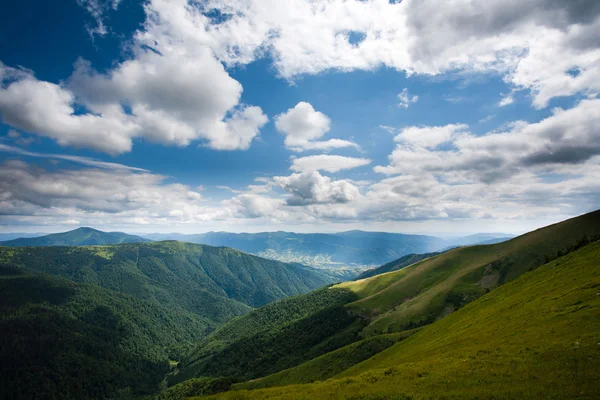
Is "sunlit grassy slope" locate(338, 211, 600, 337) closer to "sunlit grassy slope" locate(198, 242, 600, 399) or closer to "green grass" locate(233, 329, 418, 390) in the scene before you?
"green grass" locate(233, 329, 418, 390)

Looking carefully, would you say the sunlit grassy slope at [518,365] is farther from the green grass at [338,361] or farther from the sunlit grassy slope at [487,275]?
the sunlit grassy slope at [487,275]

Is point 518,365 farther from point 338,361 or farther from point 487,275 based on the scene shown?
point 487,275

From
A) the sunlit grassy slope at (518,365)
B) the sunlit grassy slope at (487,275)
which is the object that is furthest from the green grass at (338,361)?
the sunlit grassy slope at (518,365)

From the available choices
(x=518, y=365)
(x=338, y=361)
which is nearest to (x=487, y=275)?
(x=338, y=361)

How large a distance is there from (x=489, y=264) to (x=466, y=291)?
133ft

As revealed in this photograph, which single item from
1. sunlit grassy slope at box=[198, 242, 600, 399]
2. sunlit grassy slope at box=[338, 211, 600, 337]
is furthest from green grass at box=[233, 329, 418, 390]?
sunlit grassy slope at box=[198, 242, 600, 399]

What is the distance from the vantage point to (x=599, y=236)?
81.0 m

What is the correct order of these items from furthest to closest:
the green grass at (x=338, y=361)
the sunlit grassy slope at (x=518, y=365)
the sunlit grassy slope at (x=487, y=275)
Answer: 1. the sunlit grassy slope at (x=487, y=275)
2. the green grass at (x=338, y=361)
3. the sunlit grassy slope at (x=518, y=365)

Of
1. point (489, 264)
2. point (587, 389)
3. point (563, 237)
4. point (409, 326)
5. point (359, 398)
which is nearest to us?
point (587, 389)

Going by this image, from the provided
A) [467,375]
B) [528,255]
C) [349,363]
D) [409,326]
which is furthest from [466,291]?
[467,375]

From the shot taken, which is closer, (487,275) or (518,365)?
(518,365)

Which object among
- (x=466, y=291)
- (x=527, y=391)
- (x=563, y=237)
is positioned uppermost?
(x=563, y=237)

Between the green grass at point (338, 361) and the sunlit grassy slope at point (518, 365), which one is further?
the green grass at point (338, 361)

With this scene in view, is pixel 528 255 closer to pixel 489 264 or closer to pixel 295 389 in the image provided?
pixel 489 264
